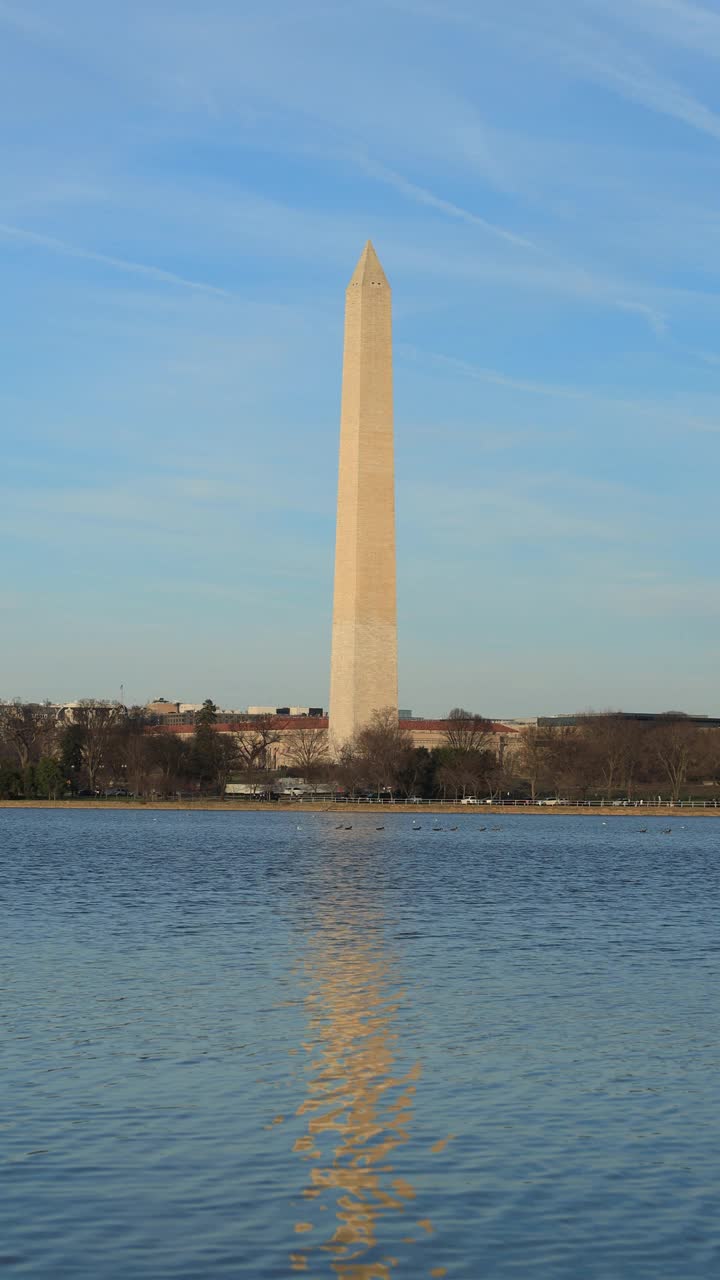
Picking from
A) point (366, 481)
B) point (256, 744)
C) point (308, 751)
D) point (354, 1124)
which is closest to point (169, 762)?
point (308, 751)

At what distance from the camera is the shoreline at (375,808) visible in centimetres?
10200

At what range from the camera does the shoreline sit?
335ft

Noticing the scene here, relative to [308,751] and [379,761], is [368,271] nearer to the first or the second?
[379,761]

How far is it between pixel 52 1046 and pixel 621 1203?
698 cm

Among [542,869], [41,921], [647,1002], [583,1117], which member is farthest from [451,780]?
[583,1117]

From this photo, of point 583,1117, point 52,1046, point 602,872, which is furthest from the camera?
point 602,872

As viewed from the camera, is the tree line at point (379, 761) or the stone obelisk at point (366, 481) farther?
the tree line at point (379, 761)

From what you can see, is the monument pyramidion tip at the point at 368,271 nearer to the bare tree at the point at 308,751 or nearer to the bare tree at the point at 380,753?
the bare tree at the point at 380,753

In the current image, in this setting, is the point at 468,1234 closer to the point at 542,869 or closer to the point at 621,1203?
the point at 621,1203

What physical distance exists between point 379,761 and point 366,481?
17100mm

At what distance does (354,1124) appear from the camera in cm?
1309

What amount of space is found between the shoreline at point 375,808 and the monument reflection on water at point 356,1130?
79804 millimetres

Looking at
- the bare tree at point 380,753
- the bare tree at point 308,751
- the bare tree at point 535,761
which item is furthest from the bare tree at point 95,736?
the bare tree at point 535,761

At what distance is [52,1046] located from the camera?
53.1 ft
